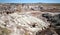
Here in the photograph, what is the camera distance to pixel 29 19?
3.81m

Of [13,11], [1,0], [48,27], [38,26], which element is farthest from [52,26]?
[1,0]

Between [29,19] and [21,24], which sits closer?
[21,24]

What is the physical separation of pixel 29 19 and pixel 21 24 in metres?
0.35

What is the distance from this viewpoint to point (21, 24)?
3580mm

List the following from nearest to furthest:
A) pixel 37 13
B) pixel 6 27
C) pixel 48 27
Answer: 1. pixel 6 27
2. pixel 48 27
3. pixel 37 13

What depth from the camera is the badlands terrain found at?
11.1 feet

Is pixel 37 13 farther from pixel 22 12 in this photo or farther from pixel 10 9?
pixel 10 9

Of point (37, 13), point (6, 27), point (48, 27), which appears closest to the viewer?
point (6, 27)

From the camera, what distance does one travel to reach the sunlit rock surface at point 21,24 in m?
3.35

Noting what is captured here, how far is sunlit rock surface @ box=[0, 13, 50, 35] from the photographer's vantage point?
3354 mm

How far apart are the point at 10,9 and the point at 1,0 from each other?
1.45 feet

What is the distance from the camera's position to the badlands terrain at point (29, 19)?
3.40 metres

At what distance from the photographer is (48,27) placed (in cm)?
363

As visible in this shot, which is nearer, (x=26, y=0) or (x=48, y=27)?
(x=48, y=27)
